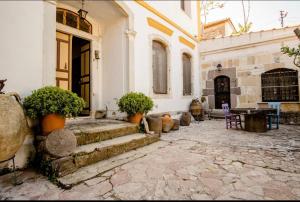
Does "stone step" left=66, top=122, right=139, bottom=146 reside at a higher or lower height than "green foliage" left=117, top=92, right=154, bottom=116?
lower

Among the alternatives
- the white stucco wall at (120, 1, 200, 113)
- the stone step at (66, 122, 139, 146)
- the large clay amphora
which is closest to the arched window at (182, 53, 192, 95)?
the white stucco wall at (120, 1, 200, 113)

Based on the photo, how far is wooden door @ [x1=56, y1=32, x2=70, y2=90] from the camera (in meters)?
5.50

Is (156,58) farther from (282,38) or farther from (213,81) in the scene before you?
(282,38)

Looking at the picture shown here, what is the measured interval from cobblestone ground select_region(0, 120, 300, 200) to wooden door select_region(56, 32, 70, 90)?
3.24 meters

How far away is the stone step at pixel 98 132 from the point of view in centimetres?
364

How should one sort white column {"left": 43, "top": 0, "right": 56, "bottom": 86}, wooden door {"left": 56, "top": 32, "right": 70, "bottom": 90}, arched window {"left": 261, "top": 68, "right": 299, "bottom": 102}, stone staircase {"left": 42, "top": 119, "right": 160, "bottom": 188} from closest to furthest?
stone staircase {"left": 42, "top": 119, "right": 160, "bottom": 188} → white column {"left": 43, "top": 0, "right": 56, "bottom": 86} → wooden door {"left": 56, "top": 32, "right": 70, "bottom": 90} → arched window {"left": 261, "top": 68, "right": 299, "bottom": 102}

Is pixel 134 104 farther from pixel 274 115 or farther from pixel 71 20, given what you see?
pixel 274 115

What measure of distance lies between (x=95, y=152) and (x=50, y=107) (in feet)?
3.56

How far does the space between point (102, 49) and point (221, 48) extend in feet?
21.7

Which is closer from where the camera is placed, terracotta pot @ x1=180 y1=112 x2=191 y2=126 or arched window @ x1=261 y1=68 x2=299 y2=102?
terracotta pot @ x1=180 y1=112 x2=191 y2=126

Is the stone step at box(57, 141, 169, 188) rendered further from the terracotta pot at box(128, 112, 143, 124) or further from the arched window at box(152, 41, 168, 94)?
the arched window at box(152, 41, 168, 94)

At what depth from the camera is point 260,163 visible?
3262 millimetres

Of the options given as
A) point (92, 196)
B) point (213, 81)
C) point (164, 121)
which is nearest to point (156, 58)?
point (164, 121)

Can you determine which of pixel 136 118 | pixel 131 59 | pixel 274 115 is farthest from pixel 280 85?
pixel 136 118
